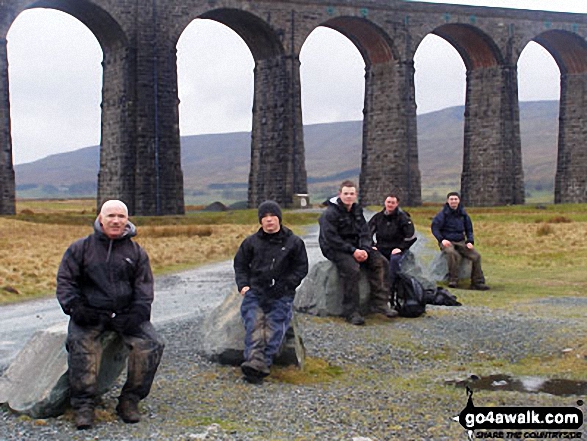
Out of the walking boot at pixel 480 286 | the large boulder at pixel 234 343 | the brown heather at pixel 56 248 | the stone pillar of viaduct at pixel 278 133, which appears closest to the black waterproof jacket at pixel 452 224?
the walking boot at pixel 480 286

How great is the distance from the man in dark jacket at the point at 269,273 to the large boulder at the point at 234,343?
0.24 meters

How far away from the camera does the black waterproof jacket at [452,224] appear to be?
56.8 ft

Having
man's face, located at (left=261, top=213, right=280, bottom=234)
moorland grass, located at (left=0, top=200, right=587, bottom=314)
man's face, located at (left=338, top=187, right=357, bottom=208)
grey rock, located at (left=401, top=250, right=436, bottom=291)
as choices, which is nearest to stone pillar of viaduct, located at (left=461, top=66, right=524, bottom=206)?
moorland grass, located at (left=0, top=200, right=587, bottom=314)

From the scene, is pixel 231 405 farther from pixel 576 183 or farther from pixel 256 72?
pixel 576 183

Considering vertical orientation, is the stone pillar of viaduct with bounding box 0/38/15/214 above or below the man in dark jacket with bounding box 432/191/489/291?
above

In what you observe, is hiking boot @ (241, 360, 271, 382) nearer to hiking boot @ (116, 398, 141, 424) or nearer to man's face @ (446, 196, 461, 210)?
hiking boot @ (116, 398, 141, 424)

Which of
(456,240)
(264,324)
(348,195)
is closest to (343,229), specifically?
(348,195)

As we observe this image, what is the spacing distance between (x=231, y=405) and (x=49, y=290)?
10.6 meters

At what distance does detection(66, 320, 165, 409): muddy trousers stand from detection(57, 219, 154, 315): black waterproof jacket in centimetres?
26

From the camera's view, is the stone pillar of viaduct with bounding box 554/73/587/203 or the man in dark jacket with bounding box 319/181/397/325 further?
the stone pillar of viaduct with bounding box 554/73/587/203

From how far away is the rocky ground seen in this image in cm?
737

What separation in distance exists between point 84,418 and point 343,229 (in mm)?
6135

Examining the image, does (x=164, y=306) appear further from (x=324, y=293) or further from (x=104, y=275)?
(x=104, y=275)

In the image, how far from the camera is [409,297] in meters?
13.5
